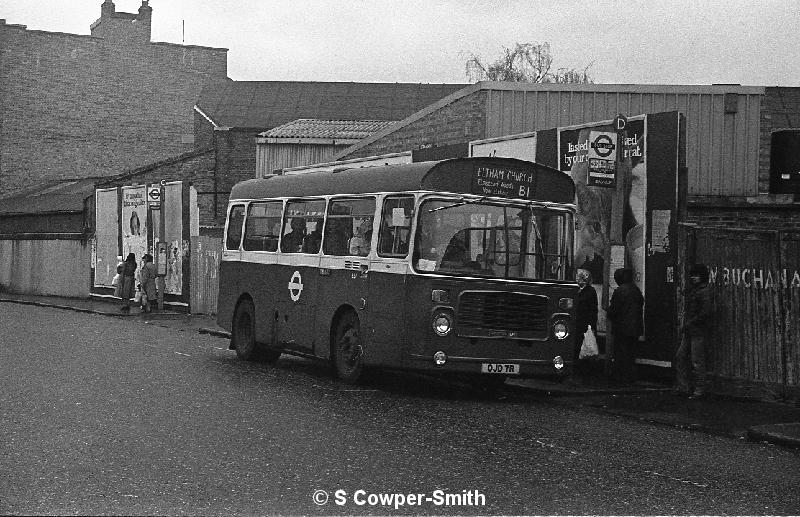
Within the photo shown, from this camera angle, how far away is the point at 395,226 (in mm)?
14734

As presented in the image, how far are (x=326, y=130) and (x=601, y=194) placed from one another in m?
25.8

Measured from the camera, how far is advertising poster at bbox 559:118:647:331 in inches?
646

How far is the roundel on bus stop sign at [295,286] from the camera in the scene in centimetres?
1703

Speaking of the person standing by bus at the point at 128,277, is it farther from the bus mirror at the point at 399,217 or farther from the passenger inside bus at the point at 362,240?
the bus mirror at the point at 399,217

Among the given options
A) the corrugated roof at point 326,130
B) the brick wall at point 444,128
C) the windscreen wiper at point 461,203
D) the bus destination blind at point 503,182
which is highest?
the corrugated roof at point 326,130

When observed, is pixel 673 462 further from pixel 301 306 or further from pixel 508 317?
pixel 301 306

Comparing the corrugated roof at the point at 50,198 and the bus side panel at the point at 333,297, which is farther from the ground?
the corrugated roof at the point at 50,198

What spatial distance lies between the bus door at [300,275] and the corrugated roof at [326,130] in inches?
939

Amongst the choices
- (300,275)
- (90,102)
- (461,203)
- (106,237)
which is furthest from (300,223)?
(90,102)

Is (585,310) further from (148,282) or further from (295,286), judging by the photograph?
(148,282)

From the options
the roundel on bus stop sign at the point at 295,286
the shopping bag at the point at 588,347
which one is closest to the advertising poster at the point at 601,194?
the shopping bag at the point at 588,347

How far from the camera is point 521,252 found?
14.6 meters

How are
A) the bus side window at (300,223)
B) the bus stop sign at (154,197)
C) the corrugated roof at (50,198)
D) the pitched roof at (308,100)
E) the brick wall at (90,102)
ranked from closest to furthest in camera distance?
the bus side window at (300,223)
the bus stop sign at (154,197)
the corrugated roof at (50,198)
the pitched roof at (308,100)
the brick wall at (90,102)

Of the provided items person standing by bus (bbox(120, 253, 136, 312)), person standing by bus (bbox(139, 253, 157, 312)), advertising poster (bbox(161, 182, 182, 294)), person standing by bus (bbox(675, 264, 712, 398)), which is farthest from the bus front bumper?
person standing by bus (bbox(120, 253, 136, 312))
